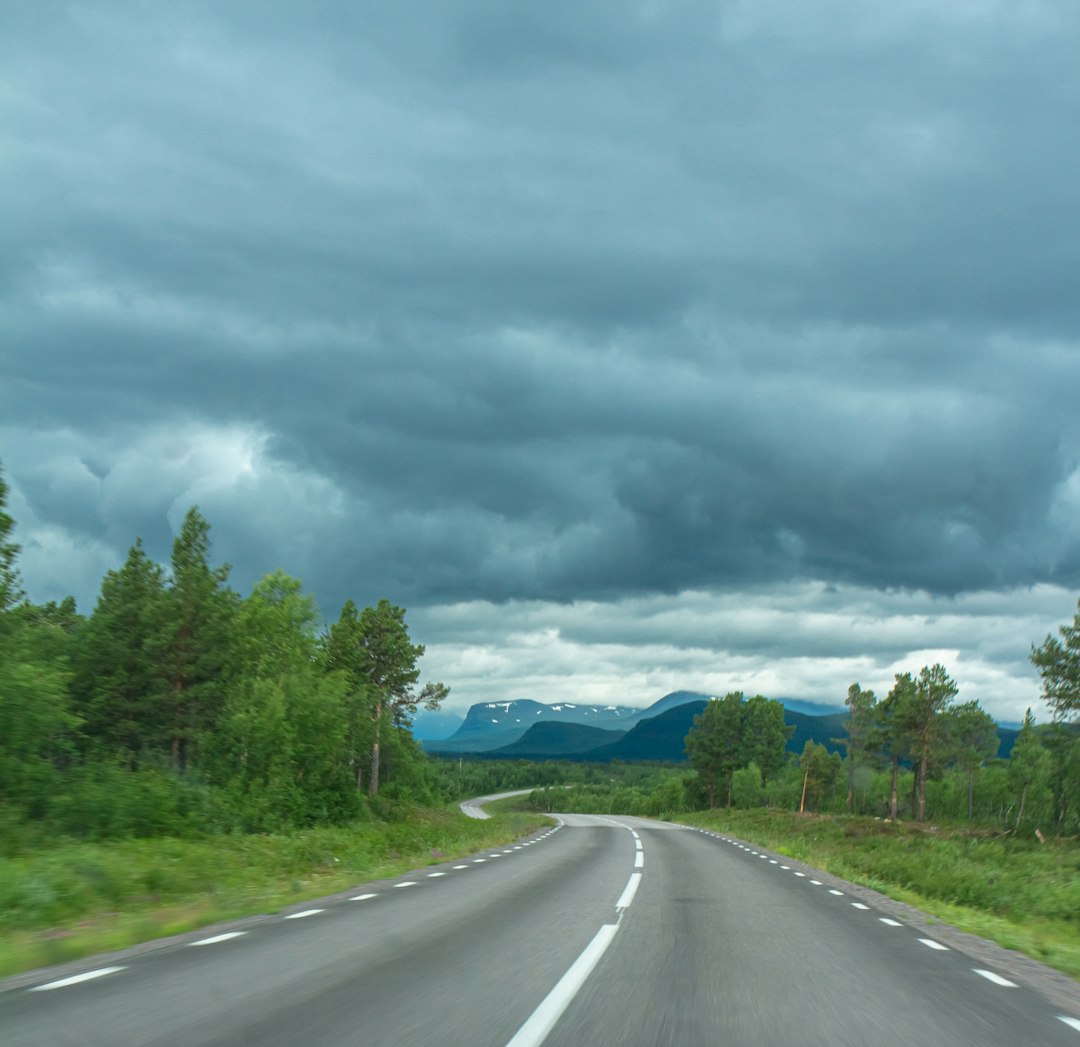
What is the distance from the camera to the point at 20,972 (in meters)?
8.09

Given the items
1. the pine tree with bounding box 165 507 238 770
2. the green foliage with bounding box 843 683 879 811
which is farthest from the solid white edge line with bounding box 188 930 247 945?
the green foliage with bounding box 843 683 879 811

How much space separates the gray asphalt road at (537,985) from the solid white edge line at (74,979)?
5 cm

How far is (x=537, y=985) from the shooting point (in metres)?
7.88

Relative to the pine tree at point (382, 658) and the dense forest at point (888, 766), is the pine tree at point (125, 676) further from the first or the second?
the dense forest at point (888, 766)

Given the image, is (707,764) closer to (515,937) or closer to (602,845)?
(602,845)

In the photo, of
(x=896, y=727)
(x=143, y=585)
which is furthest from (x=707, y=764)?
(x=143, y=585)

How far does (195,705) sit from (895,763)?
55.8 meters

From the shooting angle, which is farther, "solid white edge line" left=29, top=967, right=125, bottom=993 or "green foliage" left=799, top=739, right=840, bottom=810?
→ "green foliage" left=799, top=739, right=840, bottom=810

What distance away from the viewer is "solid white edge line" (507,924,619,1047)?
19.9ft

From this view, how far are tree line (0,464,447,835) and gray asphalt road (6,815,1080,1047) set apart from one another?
13392mm

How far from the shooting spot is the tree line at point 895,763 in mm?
79750

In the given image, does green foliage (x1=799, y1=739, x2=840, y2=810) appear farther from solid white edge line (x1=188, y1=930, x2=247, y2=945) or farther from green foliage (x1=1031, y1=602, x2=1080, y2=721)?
solid white edge line (x1=188, y1=930, x2=247, y2=945)

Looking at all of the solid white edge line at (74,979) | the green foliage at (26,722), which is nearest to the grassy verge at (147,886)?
the solid white edge line at (74,979)

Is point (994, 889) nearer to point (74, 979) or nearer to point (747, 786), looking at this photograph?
point (74, 979)
